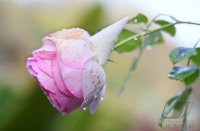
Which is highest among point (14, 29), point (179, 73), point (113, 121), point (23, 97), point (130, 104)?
point (179, 73)

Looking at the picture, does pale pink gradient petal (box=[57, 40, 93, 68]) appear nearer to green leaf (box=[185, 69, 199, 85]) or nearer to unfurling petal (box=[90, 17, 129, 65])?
unfurling petal (box=[90, 17, 129, 65])

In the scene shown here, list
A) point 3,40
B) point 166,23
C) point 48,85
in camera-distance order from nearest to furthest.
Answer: point 48,85
point 166,23
point 3,40

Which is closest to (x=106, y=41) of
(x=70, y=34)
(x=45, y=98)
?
(x=70, y=34)

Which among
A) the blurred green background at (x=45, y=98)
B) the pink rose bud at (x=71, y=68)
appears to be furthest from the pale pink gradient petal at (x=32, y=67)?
the blurred green background at (x=45, y=98)

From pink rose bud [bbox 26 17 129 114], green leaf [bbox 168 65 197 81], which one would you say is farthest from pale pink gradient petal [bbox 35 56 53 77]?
green leaf [bbox 168 65 197 81]

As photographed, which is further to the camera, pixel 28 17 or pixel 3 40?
pixel 28 17

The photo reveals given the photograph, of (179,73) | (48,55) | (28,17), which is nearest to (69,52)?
(48,55)

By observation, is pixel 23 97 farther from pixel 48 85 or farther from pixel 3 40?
pixel 3 40

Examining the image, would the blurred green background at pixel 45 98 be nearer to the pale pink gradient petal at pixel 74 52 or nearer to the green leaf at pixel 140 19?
the green leaf at pixel 140 19
